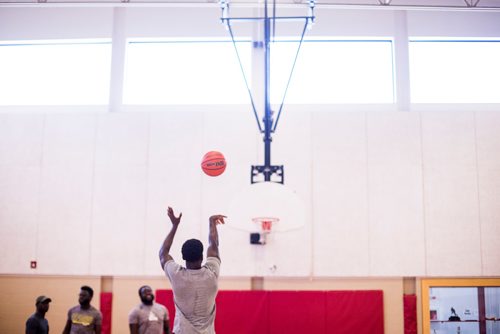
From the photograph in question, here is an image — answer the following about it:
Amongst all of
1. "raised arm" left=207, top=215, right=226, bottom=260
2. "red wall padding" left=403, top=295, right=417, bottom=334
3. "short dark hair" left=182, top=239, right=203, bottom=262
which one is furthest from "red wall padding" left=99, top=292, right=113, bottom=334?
"short dark hair" left=182, top=239, right=203, bottom=262

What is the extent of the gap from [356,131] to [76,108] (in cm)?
489

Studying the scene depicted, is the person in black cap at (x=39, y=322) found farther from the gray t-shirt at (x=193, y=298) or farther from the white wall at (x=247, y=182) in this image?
the gray t-shirt at (x=193, y=298)

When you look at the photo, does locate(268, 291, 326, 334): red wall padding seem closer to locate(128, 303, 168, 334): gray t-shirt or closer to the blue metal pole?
locate(128, 303, 168, 334): gray t-shirt

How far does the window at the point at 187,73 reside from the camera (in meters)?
9.34

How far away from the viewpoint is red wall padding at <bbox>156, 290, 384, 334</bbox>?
8.46 m

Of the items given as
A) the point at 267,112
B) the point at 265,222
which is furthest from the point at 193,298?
the point at 265,222

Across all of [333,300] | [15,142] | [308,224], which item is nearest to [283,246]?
[308,224]

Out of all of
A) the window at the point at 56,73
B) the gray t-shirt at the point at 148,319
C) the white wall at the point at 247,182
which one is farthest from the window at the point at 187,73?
the gray t-shirt at the point at 148,319

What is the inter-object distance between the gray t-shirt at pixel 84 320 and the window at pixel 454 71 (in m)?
6.23

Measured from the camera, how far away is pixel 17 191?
358 inches

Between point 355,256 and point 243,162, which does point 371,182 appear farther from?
point 243,162

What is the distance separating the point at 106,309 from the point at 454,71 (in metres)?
7.14

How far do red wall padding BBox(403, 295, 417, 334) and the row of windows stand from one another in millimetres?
3333

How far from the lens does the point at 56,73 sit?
9.57 m
